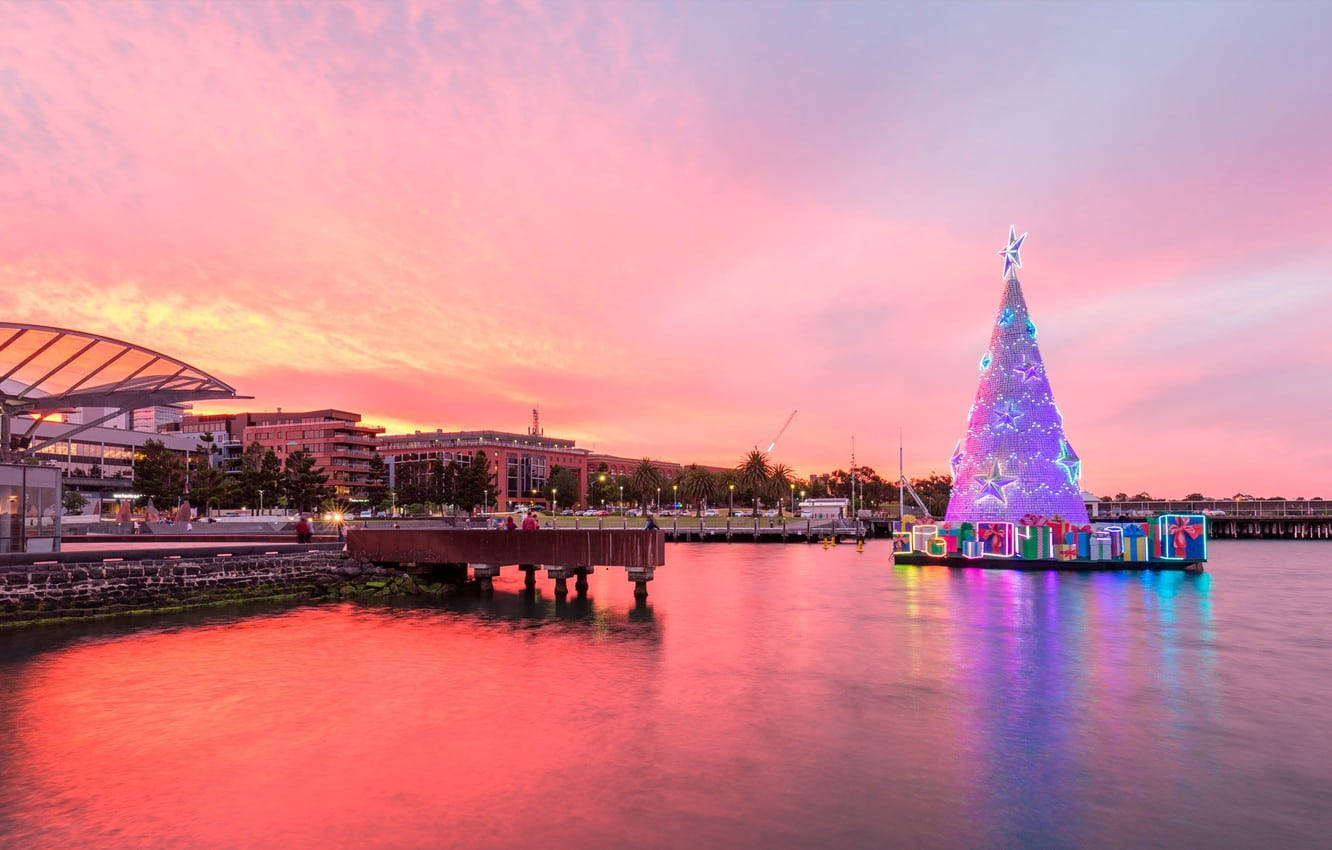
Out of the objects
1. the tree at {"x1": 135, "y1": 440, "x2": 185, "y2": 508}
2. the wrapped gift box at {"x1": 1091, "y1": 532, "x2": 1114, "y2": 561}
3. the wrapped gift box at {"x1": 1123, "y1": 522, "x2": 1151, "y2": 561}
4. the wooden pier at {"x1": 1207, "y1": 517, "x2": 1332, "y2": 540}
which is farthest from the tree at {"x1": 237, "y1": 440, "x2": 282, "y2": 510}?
the wooden pier at {"x1": 1207, "y1": 517, "x2": 1332, "y2": 540}

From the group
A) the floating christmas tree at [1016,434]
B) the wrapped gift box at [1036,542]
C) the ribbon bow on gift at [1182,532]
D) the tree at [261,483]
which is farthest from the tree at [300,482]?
the ribbon bow on gift at [1182,532]

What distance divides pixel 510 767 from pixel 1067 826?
30.7 ft

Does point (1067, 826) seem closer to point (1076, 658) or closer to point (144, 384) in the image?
point (1076, 658)

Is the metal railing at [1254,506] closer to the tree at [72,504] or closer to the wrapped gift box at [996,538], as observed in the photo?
the wrapped gift box at [996,538]

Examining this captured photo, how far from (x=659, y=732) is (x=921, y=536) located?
50528mm

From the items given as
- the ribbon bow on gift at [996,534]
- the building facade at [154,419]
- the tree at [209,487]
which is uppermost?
the building facade at [154,419]

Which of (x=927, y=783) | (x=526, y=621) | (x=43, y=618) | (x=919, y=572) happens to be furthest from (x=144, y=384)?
(x=919, y=572)

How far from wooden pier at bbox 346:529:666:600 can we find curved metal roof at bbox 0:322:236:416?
10.9 metres

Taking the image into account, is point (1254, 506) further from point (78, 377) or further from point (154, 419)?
point (154, 419)

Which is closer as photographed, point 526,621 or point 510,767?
point 510,767

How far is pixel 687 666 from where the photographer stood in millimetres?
24422

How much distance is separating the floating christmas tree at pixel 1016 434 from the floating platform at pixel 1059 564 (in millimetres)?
3119

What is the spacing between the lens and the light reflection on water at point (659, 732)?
12312 mm

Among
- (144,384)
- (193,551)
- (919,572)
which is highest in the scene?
(144,384)
